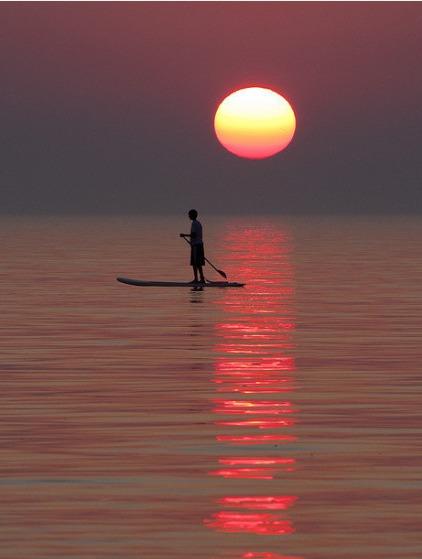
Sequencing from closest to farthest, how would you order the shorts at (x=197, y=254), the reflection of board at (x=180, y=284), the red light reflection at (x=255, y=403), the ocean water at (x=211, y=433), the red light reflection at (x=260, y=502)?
the ocean water at (x=211, y=433) < the red light reflection at (x=255, y=403) < the red light reflection at (x=260, y=502) < the shorts at (x=197, y=254) < the reflection of board at (x=180, y=284)

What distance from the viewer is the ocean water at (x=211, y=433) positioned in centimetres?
1211

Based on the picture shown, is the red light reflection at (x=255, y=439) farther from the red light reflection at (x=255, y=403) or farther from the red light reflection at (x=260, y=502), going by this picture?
the red light reflection at (x=260, y=502)

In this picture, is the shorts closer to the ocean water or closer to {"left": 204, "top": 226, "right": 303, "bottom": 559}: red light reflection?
{"left": 204, "top": 226, "right": 303, "bottom": 559}: red light reflection

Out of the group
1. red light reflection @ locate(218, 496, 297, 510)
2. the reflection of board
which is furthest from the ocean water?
the reflection of board

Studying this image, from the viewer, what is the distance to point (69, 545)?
1166 cm

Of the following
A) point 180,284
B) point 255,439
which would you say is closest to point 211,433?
point 255,439

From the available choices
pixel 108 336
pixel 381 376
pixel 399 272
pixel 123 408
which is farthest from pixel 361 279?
pixel 123 408

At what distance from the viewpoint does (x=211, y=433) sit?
16906 mm

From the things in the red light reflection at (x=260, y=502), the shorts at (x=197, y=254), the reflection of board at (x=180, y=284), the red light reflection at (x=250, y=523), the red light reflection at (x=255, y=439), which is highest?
the shorts at (x=197, y=254)

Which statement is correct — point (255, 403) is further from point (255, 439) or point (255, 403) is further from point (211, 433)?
point (255, 439)

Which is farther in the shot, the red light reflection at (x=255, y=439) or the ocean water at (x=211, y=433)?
the red light reflection at (x=255, y=439)

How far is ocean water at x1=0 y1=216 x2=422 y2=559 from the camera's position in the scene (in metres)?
12.1

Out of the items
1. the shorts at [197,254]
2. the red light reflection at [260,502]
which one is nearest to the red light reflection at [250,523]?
the red light reflection at [260,502]

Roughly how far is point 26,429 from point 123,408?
6.29ft
